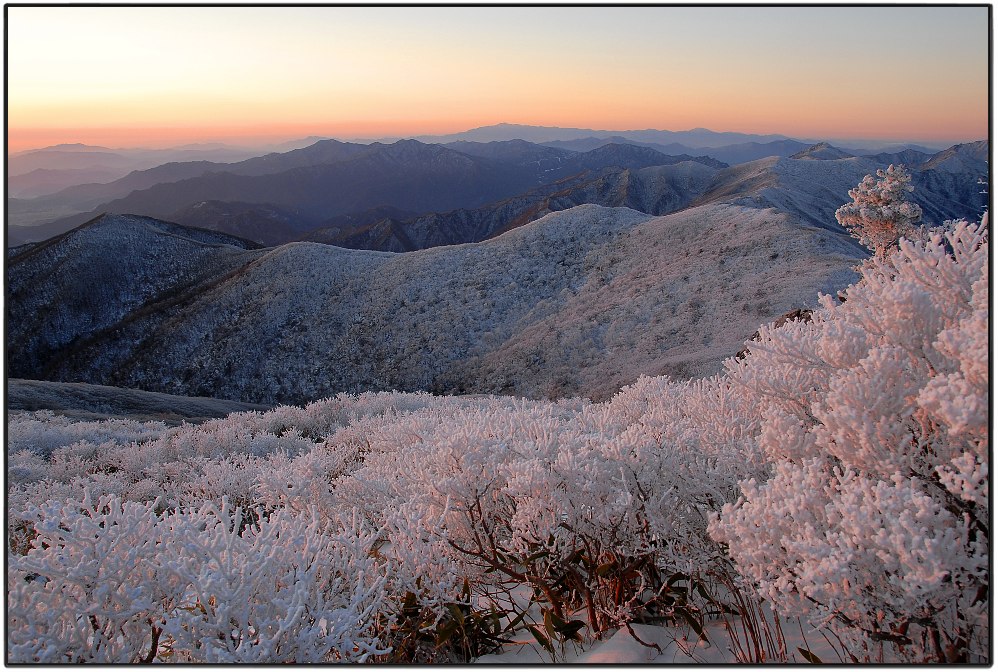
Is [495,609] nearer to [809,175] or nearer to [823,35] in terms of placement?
[823,35]

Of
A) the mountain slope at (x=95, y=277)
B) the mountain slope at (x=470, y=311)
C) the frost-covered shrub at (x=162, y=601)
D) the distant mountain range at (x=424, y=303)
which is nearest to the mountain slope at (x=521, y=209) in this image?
the mountain slope at (x=95, y=277)

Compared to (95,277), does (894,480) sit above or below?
above

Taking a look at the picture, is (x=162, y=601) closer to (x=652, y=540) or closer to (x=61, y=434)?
(x=652, y=540)

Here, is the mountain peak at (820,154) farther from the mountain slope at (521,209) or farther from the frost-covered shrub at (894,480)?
the frost-covered shrub at (894,480)

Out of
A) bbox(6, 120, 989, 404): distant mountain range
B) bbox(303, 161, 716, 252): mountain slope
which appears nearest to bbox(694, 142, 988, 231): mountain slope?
bbox(303, 161, 716, 252): mountain slope

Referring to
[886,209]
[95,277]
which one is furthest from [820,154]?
[95,277]

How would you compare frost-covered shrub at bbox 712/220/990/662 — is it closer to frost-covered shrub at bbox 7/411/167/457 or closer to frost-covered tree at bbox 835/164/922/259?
frost-covered shrub at bbox 7/411/167/457

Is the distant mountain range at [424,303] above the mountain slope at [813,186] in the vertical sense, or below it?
below
